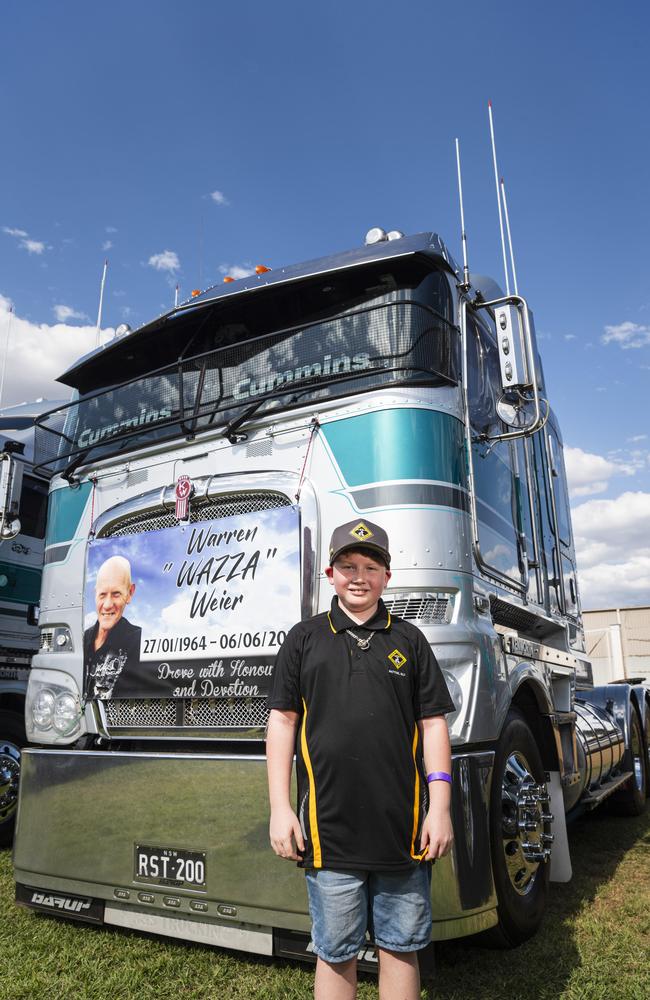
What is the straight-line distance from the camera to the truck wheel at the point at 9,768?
5.88m

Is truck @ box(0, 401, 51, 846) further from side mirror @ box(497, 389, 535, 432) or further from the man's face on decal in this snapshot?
side mirror @ box(497, 389, 535, 432)

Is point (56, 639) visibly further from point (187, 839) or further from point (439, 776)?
point (439, 776)

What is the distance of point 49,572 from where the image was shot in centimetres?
429

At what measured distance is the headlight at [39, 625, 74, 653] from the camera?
4027 millimetres

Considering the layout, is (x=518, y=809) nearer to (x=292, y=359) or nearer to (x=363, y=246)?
(x=292, y=359)

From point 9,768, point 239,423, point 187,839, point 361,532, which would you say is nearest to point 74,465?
point 239,423

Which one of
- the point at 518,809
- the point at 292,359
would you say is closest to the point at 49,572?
the point at 292,359

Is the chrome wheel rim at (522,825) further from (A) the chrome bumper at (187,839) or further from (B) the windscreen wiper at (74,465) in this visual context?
(B) the windscreen wiper at (74,465)

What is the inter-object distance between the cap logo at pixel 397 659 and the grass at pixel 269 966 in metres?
1.66

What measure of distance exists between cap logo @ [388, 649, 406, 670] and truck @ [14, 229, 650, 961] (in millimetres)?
760

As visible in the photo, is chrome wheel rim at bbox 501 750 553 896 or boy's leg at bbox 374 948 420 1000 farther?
chrome wheel rim at bbox 501 750 553 896

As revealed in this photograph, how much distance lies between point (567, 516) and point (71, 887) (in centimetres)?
442

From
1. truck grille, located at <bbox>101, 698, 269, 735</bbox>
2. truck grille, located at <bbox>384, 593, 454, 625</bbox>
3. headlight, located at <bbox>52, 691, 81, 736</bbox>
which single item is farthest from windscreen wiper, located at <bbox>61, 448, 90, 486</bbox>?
truck grille, located at <bbox>384, 593, 454, 625</bbox>

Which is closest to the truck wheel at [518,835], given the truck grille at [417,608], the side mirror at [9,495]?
the truck grille at [417,608]
